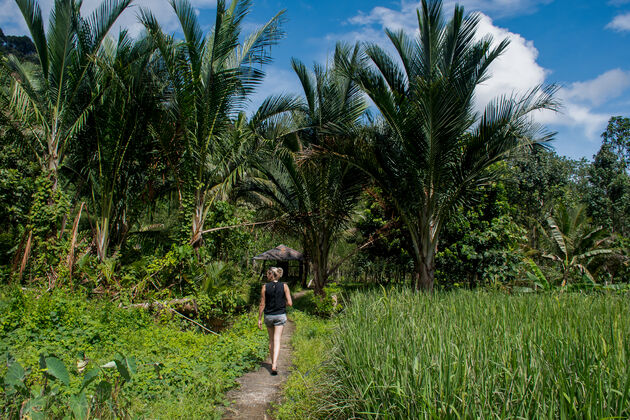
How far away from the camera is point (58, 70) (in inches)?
302

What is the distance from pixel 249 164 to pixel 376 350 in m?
6.68

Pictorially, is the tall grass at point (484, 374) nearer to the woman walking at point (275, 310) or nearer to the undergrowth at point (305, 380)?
the undergrowth at point (305, 380)

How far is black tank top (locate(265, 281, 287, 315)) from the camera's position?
5.21 meters

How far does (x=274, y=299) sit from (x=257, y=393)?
1.23m

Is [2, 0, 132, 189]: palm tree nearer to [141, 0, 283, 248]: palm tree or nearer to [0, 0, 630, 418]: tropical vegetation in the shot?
[0, 0, 630, 418]: tropical vegetation

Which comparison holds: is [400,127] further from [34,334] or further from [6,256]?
[6,256]

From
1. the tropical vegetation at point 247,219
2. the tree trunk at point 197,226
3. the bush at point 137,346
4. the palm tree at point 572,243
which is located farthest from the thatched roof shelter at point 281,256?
the bush at point 137,346

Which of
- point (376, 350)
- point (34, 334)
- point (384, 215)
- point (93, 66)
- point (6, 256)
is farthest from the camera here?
point (384, 215)

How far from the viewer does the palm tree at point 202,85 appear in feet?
25.0

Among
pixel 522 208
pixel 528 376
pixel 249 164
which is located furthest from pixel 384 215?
pixel 522 208

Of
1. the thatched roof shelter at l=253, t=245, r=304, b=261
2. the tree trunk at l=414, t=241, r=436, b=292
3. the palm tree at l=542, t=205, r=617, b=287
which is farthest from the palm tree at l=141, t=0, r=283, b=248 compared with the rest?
the palm tree at l=542, t=205, r=617, b=287

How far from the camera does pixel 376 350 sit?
3066 mm

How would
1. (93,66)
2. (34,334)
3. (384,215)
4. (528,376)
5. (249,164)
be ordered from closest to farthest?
1. (528,376)
2. (34,334)
3. (93,66)
4. (249,164)
5. (384,215)

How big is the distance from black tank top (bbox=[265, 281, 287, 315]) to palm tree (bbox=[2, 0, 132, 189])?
511cm
